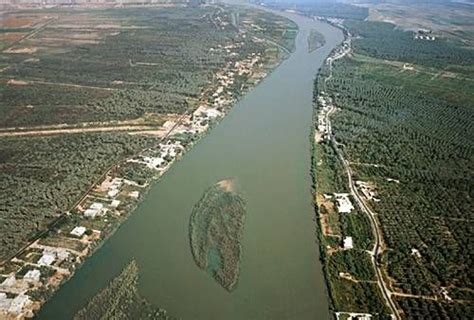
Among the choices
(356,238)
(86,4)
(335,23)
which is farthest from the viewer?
(86,4)

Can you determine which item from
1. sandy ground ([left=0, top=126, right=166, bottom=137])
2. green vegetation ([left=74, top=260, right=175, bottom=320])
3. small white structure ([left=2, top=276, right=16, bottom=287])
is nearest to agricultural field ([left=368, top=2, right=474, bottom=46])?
sandy ground ([left=0, top=126, right=166, bottom=137])

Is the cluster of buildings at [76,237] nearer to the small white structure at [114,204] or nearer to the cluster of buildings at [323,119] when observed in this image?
the small white structure at [114,204]

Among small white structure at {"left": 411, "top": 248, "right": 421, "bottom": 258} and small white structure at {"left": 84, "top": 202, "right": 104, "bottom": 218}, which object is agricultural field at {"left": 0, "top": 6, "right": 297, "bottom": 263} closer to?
small white structure at {"left": 84, "top": 202, "right": 104, "bottom": 218}

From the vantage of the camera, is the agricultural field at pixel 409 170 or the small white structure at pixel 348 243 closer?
the agricultural field at pixel 409 170

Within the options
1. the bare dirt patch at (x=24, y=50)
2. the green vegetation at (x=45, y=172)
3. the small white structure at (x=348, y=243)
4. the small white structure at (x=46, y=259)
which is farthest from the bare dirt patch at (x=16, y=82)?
the small white structure at (x=348, y=243)

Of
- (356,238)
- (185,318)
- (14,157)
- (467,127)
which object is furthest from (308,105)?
(185,318)

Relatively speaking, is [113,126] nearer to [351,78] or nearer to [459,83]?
[351,78]
